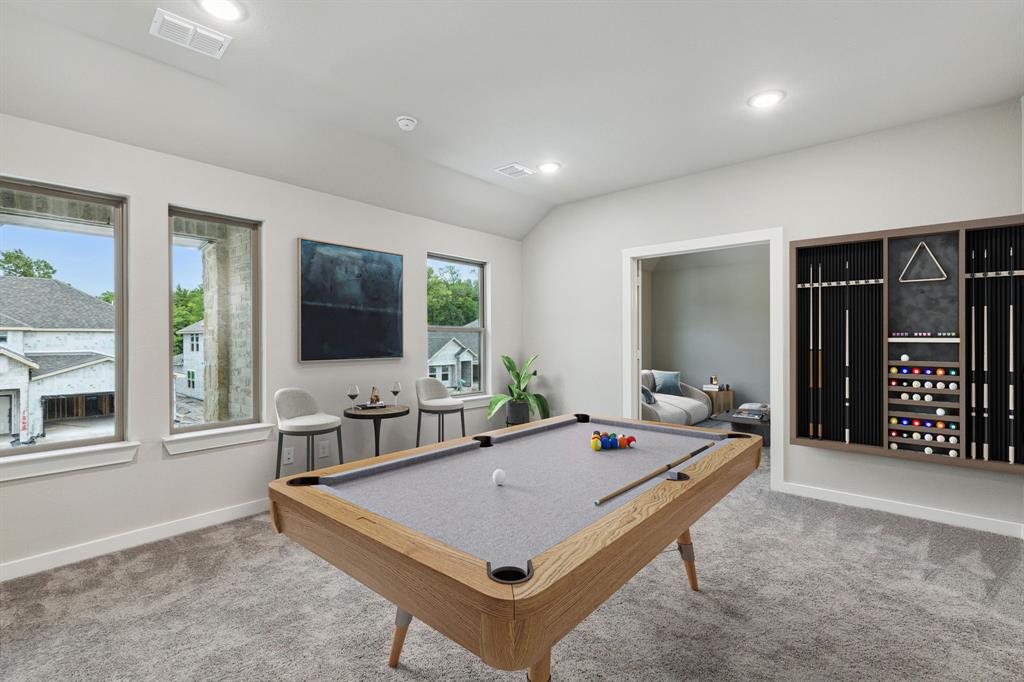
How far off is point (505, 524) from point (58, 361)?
122 inches

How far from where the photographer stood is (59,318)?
9.43 ft

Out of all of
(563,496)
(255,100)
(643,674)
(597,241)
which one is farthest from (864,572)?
(255,100)

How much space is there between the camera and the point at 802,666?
1858 millimetres

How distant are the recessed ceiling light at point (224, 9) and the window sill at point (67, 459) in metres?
2.44

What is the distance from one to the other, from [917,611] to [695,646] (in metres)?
1.14

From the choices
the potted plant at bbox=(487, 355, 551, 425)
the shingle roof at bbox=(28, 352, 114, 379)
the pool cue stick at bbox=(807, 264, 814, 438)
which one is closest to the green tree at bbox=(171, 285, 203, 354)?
the shingle roof at bbox=(28, 352, 114, 379)

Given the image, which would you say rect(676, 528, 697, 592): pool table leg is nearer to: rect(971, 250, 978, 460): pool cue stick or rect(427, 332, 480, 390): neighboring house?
rect(971, 250, 978, 460): pool cue stick

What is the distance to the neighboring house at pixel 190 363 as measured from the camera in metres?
3.34

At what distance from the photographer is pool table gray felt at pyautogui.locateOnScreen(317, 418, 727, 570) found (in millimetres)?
1274

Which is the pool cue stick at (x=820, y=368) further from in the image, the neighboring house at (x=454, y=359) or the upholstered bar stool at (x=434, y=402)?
the neighboring house at (x=454, y=359)

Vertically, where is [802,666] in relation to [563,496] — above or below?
below

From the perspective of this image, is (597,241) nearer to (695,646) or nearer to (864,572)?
(864,572)

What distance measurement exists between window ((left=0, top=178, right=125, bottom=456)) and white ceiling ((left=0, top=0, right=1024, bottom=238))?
1.69ft

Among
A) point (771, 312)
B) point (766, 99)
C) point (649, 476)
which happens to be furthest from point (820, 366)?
point (649, 476)
